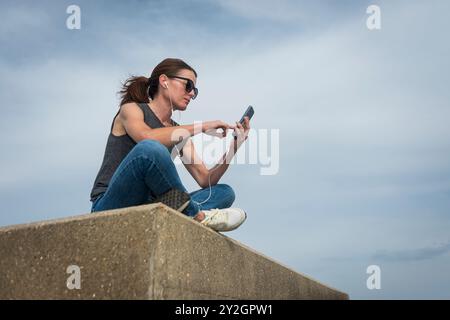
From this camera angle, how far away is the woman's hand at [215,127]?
3.22 metres

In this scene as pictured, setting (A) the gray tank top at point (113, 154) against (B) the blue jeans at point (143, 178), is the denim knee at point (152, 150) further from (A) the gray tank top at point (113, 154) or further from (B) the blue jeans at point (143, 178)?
(A) the gray tank top at point (113, 154)

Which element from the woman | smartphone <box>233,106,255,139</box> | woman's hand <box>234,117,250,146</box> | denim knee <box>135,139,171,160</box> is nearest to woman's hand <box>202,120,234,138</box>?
the woman

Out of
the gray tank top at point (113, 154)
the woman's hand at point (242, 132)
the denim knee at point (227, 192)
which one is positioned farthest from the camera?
the denim knee at point (227, 192)

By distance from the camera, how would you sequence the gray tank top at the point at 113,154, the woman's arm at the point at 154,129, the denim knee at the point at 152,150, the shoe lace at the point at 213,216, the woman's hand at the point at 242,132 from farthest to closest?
the woman's hand at the point at 242,132, the gray tank top at the point at 113,154, the woman's arm at the point at 154,129, the shoe lace at the point at 213,216, the denim knee at the point at 152,150

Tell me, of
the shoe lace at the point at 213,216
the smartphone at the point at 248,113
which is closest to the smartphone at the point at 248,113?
the smartphone at the point at 248,113

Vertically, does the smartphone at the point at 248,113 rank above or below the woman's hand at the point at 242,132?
above

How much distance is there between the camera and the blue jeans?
108 inches

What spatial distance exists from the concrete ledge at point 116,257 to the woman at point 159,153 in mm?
401

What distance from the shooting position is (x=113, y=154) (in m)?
3.38

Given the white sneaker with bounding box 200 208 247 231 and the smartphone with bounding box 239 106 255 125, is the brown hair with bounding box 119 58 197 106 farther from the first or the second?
the white sneaker with bounding box 200 208 247 231

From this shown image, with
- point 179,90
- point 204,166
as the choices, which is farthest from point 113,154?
point 204,166

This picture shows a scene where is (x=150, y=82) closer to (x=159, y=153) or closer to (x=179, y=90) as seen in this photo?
(x=179, y=90)

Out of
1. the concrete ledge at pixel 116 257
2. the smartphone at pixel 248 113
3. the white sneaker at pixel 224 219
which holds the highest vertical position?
the smartphone at pixel 248 113
